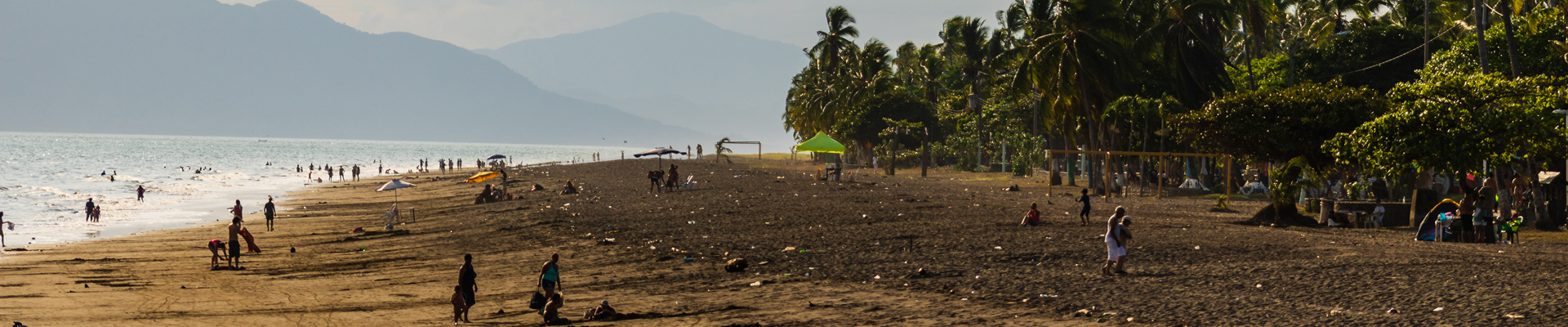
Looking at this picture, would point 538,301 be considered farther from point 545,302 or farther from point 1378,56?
point 1378,56

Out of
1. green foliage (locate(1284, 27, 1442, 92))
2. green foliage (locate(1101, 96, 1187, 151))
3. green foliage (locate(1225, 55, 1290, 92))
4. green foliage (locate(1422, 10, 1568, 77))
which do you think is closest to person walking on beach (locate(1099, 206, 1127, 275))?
green foliage (locate(1422, 10, 1568, 77))

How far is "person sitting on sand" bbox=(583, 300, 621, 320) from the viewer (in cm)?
1170

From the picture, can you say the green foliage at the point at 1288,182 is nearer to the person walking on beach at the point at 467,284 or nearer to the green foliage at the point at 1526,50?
the green foliage at the point at 1526,50

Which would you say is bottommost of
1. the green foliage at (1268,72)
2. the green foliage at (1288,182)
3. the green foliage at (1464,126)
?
the green foliage at (1288,182)

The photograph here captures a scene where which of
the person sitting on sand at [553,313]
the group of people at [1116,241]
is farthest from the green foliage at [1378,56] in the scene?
the person sitting on sand at [553,313]

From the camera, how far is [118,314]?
13.9m

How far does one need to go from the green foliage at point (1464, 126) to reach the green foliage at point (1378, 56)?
2297 cm

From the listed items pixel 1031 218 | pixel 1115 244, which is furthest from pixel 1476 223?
pixel 1115 244

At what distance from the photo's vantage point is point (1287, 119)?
23.1 meters

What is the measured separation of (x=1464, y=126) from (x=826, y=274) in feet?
36.9

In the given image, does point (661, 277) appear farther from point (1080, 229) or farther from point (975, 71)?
point (975, 71)

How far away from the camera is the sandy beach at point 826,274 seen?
1115cm

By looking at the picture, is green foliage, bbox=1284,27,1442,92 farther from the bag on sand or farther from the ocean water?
the ocean water

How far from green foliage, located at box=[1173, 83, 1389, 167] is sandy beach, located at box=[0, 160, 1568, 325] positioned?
2.14 meters
